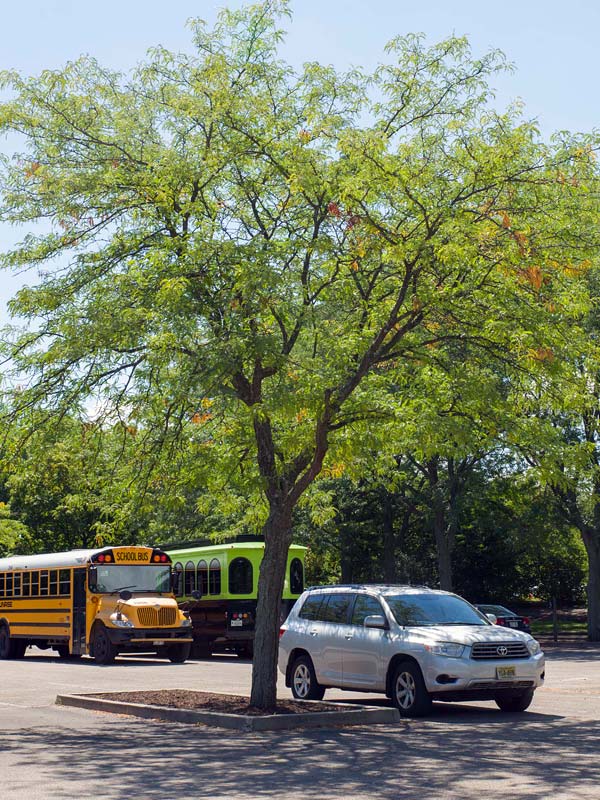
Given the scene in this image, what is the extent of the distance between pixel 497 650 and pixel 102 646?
628 inches

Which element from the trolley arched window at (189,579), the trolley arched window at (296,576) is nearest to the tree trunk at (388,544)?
the trolley arched window at (296,576)

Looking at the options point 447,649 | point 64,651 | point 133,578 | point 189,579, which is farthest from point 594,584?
point 447,649

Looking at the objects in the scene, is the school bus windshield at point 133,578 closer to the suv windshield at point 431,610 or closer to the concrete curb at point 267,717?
the concrete curb at point 267,717

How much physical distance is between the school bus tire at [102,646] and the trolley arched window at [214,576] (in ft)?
12.8

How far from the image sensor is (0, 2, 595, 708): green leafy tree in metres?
14.5

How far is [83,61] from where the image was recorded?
15992 mm

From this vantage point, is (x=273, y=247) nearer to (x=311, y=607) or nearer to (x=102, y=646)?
(x=311, y=607)

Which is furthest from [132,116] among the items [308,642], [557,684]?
→ [557,684]

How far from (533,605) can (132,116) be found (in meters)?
53.0

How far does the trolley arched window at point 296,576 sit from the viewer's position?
33.8m

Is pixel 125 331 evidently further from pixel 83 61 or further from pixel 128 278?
pixel 83 61

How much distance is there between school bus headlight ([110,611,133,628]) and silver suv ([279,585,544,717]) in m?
11.1

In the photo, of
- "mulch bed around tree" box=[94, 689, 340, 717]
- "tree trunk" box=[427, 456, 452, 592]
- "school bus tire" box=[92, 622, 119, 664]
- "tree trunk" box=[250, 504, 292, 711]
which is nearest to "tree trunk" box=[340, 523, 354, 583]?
"tree trunk" box=[427, 456, 452, 592]

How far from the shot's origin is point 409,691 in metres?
16.1
